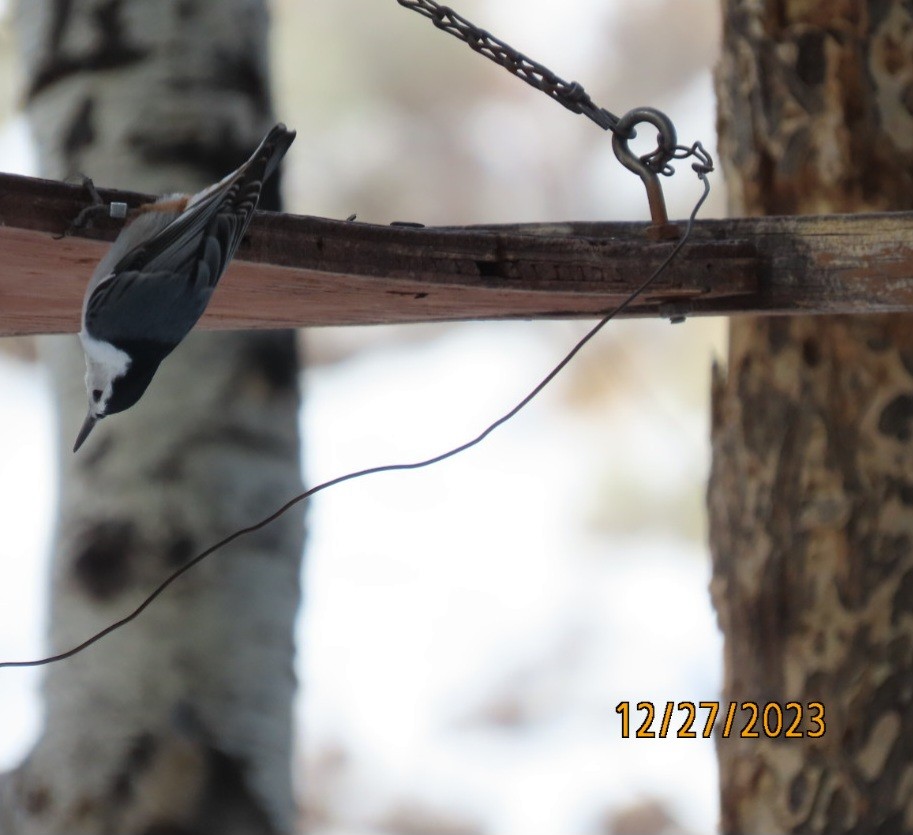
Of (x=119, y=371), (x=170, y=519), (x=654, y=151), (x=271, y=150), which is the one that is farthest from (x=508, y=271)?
(x=170, y=519)

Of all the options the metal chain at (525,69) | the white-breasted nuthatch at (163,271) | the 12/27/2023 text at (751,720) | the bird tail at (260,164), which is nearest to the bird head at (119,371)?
the white-breasted nuthatch at (163,271)

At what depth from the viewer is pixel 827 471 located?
2.07 m

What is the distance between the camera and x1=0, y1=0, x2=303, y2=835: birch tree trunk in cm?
192

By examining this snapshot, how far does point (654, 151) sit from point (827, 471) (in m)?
0.87

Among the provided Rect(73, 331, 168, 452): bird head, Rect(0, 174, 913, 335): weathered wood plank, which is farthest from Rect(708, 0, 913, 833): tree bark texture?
Rect(73, 331, 168, 452): bird head

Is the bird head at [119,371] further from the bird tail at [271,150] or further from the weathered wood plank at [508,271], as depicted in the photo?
the bird tail at [271,150]

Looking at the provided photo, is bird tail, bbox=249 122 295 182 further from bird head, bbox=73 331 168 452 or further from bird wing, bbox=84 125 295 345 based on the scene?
bird head, bbox=73 331 168 452

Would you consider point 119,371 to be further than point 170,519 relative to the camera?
No

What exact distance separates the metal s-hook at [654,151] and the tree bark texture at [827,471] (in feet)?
2.56

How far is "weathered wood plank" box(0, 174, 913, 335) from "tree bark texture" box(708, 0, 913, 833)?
0.64 m

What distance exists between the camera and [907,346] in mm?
2049

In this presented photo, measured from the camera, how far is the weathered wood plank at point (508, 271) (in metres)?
1.27

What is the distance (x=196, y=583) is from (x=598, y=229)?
0.83 m

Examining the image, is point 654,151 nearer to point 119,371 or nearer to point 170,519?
point 119,371
